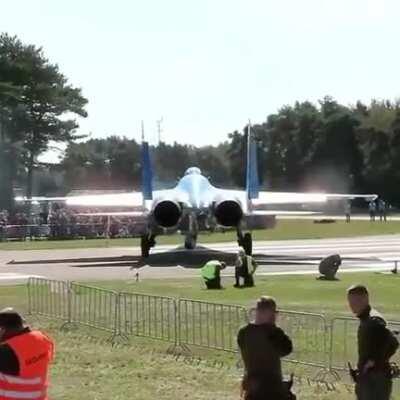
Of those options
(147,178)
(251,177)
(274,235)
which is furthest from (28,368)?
(274,235)

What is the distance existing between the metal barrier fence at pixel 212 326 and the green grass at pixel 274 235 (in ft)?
87.8

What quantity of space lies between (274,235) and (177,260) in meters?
19.1

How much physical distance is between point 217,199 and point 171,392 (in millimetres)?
22308

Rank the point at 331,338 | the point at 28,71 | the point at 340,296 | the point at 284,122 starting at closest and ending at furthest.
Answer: the point at 331,338 → the point at 340,296 → the point at 28,71 → the point at 284,122

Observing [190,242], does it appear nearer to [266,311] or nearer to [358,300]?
[358,300]

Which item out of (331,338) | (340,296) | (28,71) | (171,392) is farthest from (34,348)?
(28,71)

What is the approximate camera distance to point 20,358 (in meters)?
6.29

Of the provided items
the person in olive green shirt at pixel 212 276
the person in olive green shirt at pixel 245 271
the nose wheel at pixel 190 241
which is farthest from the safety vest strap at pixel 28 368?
the nose wheel at pixel 190 241

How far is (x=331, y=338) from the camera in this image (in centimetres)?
1147

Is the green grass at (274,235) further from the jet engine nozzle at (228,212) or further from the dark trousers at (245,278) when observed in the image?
the dark trousers at (245,278)

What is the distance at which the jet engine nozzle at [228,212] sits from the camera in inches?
1238

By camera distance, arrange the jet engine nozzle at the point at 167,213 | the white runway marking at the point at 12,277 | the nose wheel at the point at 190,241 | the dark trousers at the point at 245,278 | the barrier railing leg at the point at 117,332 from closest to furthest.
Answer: the barrier railing leg at the point at 117,332 → the dark trousers at the point at 245,278 → the white runway marking at the point at 12,277 → the jet engine nozzle at the point at 167,213 → the nose wheel at the point at 190,241

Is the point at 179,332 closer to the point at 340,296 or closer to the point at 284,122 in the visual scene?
the point at 340,296

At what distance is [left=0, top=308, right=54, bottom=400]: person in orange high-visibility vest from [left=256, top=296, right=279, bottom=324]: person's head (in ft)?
5.33
